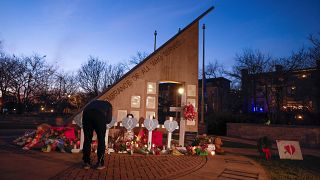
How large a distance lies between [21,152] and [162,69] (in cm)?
627

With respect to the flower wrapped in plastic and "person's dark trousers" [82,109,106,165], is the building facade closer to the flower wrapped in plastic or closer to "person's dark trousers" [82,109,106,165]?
the flower wrapped in plastic

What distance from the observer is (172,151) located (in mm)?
8195

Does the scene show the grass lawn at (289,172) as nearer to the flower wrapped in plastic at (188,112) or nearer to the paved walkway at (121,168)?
the paved walkway at (121,168)

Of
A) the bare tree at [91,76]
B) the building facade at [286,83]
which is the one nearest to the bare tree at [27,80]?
the bare tree at [91,76]

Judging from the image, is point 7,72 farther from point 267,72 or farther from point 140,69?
point 267,72

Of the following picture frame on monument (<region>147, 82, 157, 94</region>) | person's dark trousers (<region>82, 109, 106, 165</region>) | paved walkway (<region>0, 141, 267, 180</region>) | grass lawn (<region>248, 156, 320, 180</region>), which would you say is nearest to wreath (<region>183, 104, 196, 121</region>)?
picture frame on monument (<region>147, 82, 157, 94</region>)

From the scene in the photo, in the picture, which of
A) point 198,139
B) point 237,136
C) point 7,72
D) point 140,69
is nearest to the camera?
point 198,139

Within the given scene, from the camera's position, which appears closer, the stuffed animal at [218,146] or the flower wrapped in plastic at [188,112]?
the stuffed animal at [218,146]

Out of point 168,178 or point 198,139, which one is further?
point 198,139

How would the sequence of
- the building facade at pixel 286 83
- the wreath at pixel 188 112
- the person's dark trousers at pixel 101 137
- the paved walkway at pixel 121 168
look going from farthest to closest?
the building facade at pixel 286 83 < the wreath at pixel 188 112 < the person's dark trousers at pixel 101 137 < the paved walkway at pixel 121 168

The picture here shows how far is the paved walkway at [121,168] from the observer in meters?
4.86

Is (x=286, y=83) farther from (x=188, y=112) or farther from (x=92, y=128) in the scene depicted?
(x=92, y=128)

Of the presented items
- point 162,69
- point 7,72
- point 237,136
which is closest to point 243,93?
point 237,136

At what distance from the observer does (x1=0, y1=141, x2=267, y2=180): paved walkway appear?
15.9 feet
